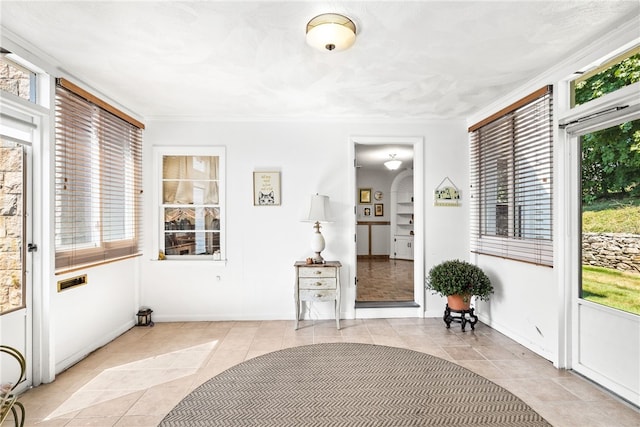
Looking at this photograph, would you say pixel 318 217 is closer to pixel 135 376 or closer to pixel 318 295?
pixel 318 295

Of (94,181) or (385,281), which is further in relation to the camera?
(385,281)

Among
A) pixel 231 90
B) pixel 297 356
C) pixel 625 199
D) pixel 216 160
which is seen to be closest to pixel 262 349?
pixel 297 356

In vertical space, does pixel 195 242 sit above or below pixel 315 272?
above

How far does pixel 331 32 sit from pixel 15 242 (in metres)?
2.71

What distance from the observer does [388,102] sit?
11.4ft

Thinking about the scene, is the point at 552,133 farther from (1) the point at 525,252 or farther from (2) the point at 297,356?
(2) the point at 297,356

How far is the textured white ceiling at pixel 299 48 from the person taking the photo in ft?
6.39

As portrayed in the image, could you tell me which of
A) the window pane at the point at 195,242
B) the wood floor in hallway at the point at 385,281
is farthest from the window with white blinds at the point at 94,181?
the wood floor in hallway at the point at 385,281

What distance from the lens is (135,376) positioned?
2.61 meters

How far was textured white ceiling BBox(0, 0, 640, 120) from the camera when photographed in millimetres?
1948

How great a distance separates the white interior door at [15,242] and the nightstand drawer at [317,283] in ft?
7.65

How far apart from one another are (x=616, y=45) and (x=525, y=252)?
183 cm

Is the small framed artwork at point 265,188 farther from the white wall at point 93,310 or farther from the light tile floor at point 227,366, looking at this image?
the white wall at point 93,310

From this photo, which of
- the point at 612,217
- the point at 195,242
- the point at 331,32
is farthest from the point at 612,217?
the point at 195,242
